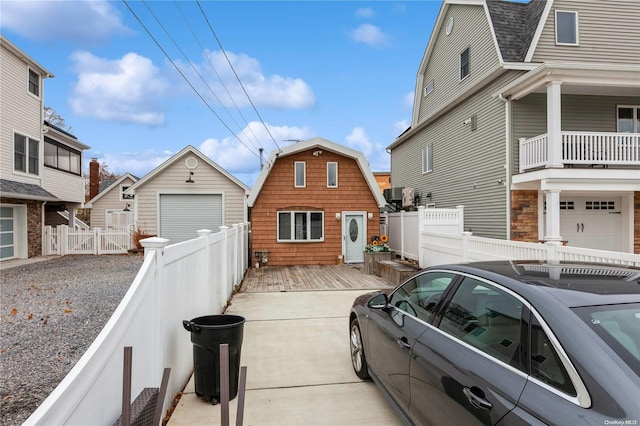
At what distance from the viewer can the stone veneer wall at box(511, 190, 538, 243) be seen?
10.9m

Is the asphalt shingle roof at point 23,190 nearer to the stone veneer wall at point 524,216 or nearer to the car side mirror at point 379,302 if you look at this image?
the car side mirror at point 379,302

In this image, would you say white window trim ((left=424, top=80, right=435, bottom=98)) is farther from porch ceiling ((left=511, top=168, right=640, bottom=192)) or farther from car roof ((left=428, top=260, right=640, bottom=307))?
car roof ((left=428, top=260, right=640, bottom=307))

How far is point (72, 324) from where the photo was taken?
632cm

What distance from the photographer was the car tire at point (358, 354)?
4.13 metres

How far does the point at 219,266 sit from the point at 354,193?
28.7ft

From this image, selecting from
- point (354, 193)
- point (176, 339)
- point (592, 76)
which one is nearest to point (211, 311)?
point (176, 339)

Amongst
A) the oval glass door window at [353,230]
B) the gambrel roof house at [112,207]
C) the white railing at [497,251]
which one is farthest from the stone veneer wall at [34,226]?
the white railing at [497,251]

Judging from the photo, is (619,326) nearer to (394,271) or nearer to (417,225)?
(394,271)

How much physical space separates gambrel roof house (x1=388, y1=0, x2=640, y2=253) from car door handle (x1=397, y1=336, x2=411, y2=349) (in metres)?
8.30

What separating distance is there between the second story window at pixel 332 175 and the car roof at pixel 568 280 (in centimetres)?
1218

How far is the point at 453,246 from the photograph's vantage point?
31.8 feet

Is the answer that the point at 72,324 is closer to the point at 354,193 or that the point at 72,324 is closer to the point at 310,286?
the point at 310,286

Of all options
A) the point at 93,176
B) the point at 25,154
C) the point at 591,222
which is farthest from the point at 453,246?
the point at 93,176

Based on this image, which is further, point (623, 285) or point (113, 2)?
point (113, 2)
